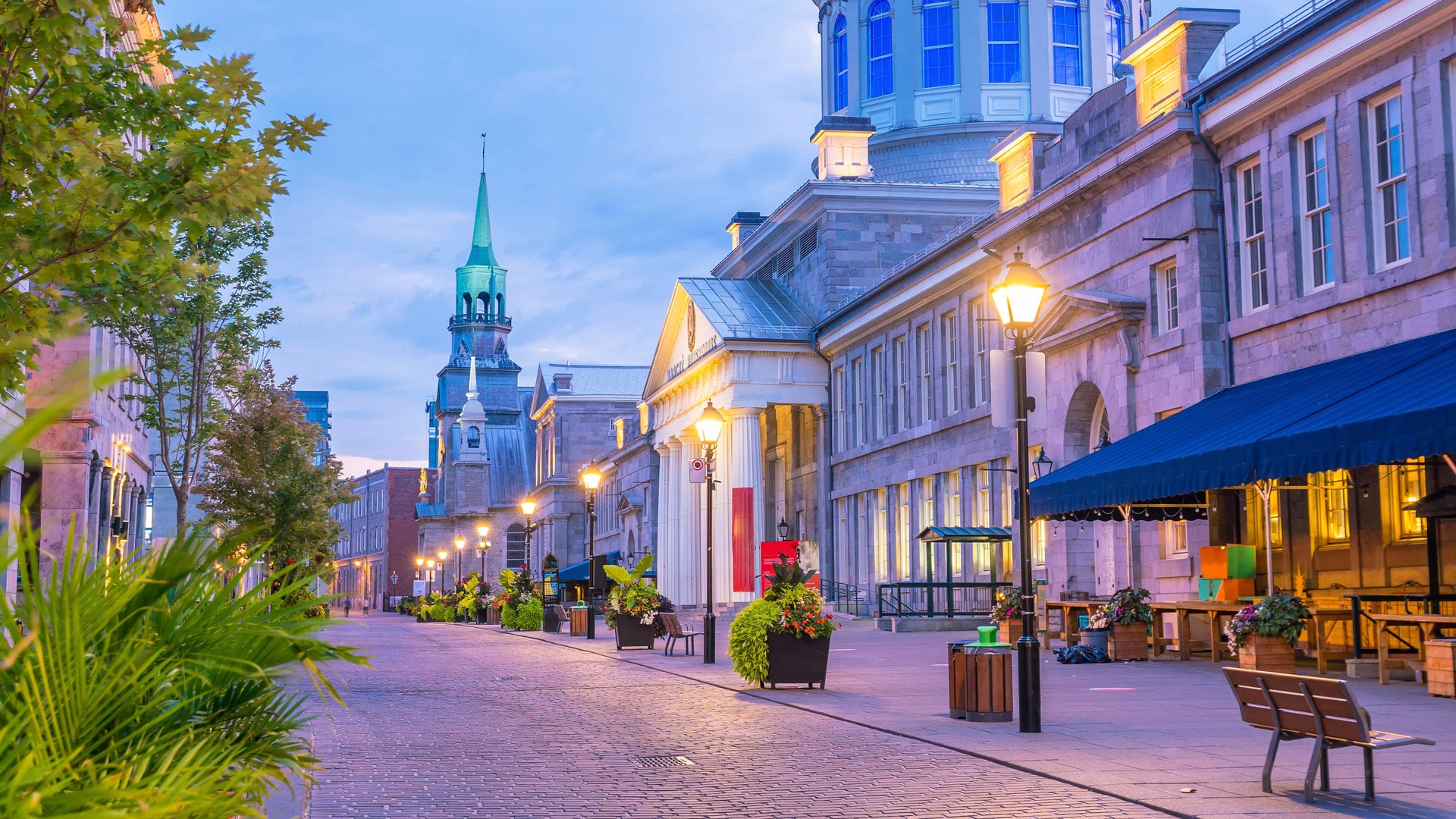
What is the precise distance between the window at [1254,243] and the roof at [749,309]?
30.4 meters

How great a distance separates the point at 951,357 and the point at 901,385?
4314 millimetres

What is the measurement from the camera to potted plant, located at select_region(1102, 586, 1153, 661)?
25.0 meters

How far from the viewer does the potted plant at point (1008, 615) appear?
2761cm

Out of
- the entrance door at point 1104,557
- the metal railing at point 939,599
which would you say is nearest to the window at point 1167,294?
the entrance door at point 1104,557

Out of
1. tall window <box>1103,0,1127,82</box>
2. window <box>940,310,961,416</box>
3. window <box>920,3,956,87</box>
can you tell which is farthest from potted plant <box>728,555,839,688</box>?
tall window <box>1103,0,1127,82</box>

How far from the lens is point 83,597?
4262 millimetres

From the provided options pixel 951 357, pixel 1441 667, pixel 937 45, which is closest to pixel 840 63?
pixel 937 45

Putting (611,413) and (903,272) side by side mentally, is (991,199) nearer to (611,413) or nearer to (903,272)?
(903,272)

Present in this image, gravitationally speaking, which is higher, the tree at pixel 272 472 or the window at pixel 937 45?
the window at pixel 937 45

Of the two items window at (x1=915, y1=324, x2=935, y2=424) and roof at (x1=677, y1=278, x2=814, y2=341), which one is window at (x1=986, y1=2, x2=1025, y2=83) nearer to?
roof at (x1=677, y1=278, x2=814, y2=341)

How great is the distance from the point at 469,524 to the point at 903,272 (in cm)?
8414

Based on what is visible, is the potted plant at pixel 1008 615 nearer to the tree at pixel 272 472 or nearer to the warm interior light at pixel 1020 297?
the warm interior light at pixel 1020 297

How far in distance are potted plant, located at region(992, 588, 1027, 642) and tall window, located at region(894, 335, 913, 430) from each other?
65.7ft

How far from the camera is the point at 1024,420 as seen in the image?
1499cm
